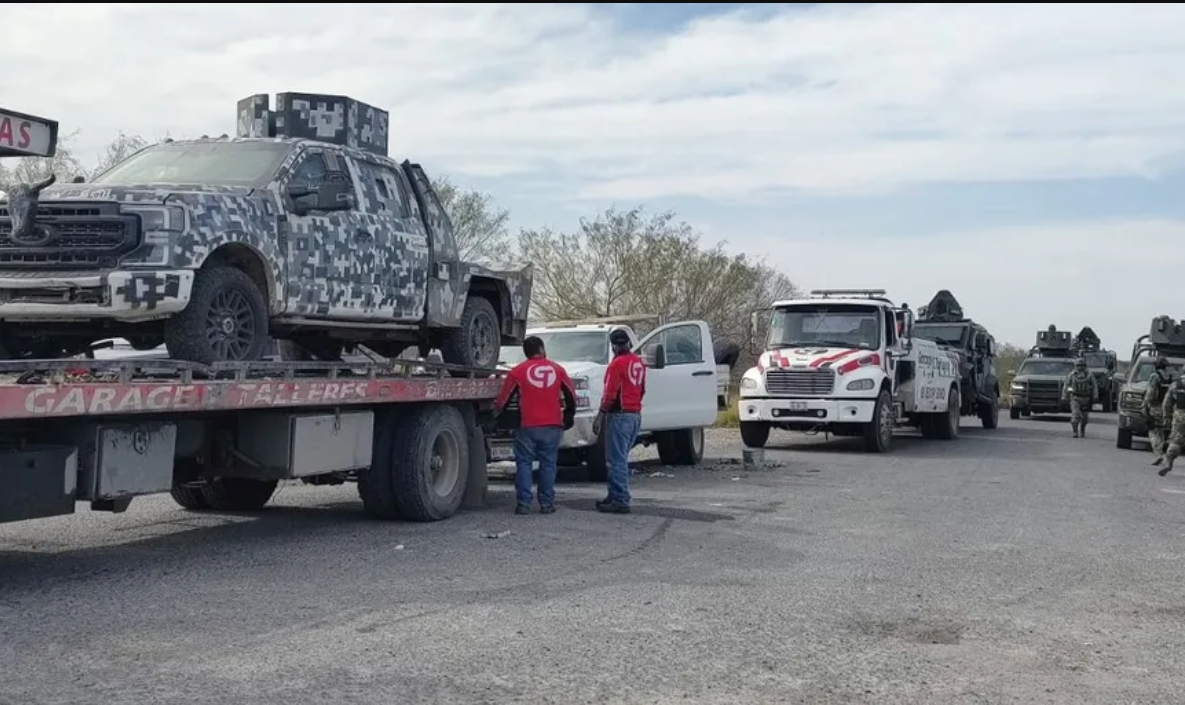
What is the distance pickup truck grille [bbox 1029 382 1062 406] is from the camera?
120 ft

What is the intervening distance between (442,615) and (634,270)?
3164 centimetres

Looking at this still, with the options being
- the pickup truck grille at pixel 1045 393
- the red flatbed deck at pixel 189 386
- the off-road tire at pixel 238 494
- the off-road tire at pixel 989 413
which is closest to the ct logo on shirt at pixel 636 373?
the red flatbed deck at pixel 189 386

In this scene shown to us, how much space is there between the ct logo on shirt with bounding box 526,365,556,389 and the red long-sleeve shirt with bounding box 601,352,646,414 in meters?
0.70

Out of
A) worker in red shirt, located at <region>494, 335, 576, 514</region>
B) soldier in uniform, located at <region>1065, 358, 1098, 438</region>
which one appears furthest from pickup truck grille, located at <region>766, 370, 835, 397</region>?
worker in red shirt, located at <region>494, 335, 576, 514</region>

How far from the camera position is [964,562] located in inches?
391

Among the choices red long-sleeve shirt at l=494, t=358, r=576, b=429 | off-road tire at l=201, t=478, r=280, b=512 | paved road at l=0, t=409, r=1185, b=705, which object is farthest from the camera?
off-road tire at l=201, t=478, r=280, b=512

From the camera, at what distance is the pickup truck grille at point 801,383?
70.1 ft

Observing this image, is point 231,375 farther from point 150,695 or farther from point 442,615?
point 150,695

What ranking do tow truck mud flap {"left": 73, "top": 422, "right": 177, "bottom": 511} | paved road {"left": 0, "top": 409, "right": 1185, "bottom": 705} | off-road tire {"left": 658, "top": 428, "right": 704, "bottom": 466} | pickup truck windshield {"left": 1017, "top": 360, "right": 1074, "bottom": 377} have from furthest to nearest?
1. pickup truck windshield {"left": 1017, "top": 360, "right": 1074, "bottom": 377}
2. off-road tire {"left": 658, "top": 428, "right": 704, "bottom": 466}
3. tow truck mud flap {"left": 73, "top": 422, "right": 177, "bottom": 511}
4. paved road {"left": 0, "top": 409, "right": 1185, "bottom": 705}

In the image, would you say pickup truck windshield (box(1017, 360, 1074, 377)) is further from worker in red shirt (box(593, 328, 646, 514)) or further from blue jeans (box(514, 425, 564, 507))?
blue jeans (box(514, 425, 564, 507))

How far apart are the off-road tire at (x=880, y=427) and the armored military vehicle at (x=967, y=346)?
6.69 m

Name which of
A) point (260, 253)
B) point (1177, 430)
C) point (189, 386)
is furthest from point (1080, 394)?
point (189, 386)

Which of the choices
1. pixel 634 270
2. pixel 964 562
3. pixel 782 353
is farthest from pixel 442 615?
pixel 634 270

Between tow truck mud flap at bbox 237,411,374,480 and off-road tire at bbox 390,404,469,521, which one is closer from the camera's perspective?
tow truck mud flap at bbox 237,411,374,480
